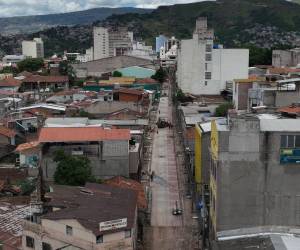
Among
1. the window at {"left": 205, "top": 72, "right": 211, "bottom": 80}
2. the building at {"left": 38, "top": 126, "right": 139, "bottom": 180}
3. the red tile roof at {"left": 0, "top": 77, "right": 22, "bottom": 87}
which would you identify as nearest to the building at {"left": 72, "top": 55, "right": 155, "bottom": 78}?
the red tile roof at {"left": 0, "top": 77, "right": 22, "bottom": 87}

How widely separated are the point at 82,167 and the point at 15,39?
148896mm

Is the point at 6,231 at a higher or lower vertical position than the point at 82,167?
lower

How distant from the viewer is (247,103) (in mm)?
37500

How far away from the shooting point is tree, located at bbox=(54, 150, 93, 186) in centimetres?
2242

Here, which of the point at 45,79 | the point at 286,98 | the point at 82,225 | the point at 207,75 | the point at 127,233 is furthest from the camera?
the point at 45,79

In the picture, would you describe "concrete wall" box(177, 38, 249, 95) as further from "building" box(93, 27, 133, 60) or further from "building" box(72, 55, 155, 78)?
"building" box(93, 27, 133, 60)

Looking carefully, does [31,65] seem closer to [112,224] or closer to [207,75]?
[207,75]

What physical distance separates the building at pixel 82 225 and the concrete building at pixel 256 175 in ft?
9.76

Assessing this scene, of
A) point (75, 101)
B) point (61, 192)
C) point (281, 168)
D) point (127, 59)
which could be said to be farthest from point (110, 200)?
point (127, 59)

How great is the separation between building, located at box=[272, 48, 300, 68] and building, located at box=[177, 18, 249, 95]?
11.8 meters

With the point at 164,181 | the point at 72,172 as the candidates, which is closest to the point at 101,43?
A: the point at 164,181

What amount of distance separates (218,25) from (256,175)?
129223mm

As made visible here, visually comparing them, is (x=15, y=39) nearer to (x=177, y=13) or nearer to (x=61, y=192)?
(x=177, y=13)

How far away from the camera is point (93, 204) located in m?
17.5
